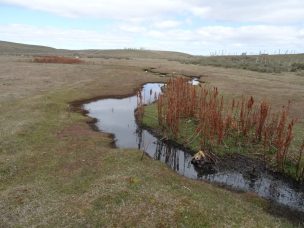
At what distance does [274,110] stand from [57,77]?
39.8 metres

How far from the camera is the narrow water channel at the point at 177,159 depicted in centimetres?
2020

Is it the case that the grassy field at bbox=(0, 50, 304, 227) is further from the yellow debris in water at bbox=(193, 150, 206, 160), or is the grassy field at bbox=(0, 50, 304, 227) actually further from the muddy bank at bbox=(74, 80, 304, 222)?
the yellow debris in water at bbox=(193, 150, 206, 160)

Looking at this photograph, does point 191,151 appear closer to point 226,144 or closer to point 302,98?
point 226,144

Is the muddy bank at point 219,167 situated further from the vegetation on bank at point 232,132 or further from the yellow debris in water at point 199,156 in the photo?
the vegetation on bank at point 232,132

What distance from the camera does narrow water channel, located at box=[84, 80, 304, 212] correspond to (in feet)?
66.3

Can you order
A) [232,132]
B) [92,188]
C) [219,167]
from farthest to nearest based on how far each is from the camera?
[232,132], [219,167], [92,188]

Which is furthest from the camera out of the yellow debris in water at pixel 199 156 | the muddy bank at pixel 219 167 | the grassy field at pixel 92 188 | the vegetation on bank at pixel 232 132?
the yellow debris in water at pixel 199 156

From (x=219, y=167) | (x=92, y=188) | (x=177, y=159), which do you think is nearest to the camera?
(x=92, y=188)

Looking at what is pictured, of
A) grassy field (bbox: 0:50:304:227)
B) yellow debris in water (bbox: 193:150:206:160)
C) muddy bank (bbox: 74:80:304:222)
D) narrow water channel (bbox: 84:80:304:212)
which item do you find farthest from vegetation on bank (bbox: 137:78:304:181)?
grassy field (bbox: 0:50:304:227)

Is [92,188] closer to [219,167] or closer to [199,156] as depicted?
[199,156]

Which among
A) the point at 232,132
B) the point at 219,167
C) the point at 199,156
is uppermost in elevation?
the point at 232,132

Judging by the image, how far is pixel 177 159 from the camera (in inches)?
990

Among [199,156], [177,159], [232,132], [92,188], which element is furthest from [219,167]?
[92,188]

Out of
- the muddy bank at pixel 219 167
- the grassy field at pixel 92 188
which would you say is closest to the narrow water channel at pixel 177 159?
the muddy bank at pixel 219 167
